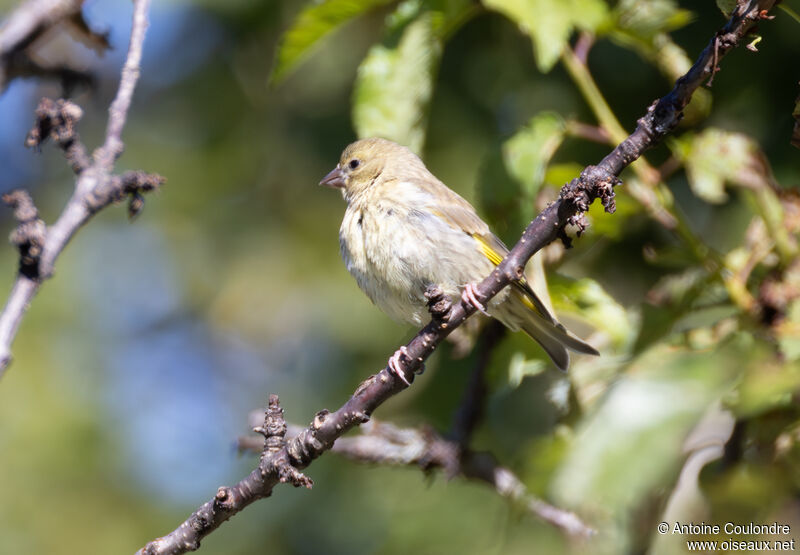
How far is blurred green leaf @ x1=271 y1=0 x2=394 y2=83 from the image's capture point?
347 cm

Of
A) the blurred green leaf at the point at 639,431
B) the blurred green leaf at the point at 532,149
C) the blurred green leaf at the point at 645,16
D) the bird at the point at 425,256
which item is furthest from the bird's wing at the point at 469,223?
the blurred green leaf at the point at 645,16

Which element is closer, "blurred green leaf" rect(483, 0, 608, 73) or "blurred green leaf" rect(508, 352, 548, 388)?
"blurred green leaf" rect(483, 0, 608, 73)

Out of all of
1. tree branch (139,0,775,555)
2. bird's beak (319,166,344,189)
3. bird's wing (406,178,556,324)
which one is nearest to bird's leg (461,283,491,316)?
tree branch (139,0,775,555)

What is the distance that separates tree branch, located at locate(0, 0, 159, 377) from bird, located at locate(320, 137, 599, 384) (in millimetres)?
1203

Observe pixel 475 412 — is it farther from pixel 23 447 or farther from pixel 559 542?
pixel 23 447

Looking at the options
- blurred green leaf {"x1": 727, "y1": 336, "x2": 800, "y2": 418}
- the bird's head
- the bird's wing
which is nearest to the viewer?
blurred green leaf {"x1": 727, "y1": 336, "x2": 800, "y2": 418}

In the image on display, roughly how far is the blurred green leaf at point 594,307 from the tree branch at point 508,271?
1197 millimetres

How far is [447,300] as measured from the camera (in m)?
2.35

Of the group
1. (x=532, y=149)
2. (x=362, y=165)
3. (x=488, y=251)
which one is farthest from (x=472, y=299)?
(x=362, y=165)

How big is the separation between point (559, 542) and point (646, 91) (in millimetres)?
2149

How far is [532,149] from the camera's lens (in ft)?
11.2

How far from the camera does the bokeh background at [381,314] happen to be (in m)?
3.25

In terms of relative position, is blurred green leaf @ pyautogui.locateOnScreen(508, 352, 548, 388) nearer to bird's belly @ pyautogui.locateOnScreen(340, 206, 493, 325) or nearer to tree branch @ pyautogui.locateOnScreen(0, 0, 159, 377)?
bird's belly @ pyautogui.locateOnScreen(340, 206, 493, 325)

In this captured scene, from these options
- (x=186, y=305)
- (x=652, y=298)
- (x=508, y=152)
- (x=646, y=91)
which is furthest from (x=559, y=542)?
(x=186, y=305)
